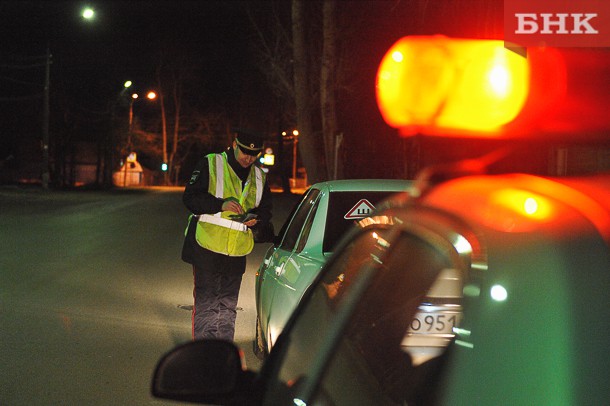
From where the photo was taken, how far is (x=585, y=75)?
175cm

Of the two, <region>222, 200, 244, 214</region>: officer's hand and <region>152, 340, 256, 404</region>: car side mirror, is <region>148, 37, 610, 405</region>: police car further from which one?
<region>222, 200, 244, 214</region>: officer's hand

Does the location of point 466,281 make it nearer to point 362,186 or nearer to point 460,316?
point 460,316

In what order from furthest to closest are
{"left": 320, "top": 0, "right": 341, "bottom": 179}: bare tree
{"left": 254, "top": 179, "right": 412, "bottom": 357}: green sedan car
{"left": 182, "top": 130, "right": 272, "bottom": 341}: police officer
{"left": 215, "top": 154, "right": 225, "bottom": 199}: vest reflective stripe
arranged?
{"left": 320, "top": 0, "right": 341, "bottom": 179}: bare tree → {"left": 215, "top": 154, "right": 225, "bottom": 199}: vest reflective stripe → {"left": 182, "top": 130, "right": 272, "bottom": 341}: police officer → {"left": 254, "top": 179, "right": 412, "bottom": 357}: green sedan car

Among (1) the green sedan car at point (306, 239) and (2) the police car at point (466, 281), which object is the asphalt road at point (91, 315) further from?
(2) the police car at point (466, 281)

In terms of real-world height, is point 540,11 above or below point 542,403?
Answer: above

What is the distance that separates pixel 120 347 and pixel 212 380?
5682 mm

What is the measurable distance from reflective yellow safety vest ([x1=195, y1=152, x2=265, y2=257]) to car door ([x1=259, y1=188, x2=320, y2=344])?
253 mm

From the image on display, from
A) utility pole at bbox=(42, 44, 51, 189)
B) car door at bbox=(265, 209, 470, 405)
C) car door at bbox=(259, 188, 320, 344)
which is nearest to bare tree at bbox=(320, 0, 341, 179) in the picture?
car door at bbox=(259, 188, 320, 344)

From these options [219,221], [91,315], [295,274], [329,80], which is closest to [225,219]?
[219,221]

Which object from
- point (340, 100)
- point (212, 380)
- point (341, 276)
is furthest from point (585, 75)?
point (340, 100)

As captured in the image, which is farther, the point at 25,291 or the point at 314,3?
the point at 314,3

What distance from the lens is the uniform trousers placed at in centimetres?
624

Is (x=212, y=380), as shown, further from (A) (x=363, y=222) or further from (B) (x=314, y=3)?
(B) (x=314, y=3)

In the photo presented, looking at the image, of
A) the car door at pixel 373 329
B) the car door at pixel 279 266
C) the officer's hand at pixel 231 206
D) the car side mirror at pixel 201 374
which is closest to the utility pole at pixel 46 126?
the car door at pixel 279 266
